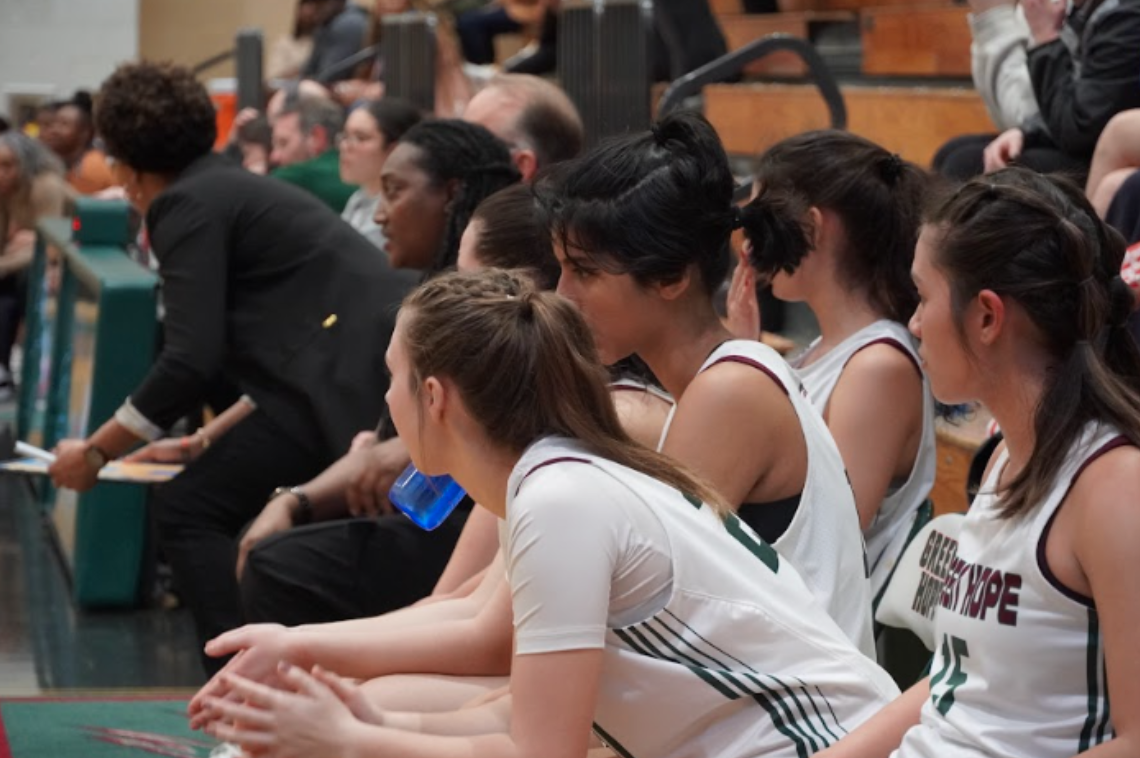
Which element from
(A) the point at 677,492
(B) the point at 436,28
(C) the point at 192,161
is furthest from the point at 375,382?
(B) the point at 436,28

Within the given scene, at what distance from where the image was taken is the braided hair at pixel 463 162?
12.8 feet

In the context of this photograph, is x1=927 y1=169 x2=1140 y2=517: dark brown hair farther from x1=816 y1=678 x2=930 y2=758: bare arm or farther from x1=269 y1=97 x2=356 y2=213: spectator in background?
x1=269 y1=97 x2=356 y2=213: spectator in background

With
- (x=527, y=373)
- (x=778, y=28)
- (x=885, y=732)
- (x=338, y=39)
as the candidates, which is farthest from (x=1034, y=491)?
(x=338, y=39)

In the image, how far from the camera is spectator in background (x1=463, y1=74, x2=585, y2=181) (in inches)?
175

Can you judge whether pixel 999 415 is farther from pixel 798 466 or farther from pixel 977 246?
pixel 798 466

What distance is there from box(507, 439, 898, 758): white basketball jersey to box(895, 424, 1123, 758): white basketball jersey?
180 millimetres

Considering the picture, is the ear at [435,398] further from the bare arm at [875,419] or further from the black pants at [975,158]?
the black pants at [975,158]

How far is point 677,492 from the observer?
2.00 meters

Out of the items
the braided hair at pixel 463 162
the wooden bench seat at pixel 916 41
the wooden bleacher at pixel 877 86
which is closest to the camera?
the braided hair at pixel 463 162

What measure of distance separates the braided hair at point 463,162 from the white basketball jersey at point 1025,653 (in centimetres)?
Result: 221

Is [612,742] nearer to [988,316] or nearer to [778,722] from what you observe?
[778,722]

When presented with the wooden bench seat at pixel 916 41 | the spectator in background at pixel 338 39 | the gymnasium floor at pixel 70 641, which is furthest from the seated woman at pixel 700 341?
the spectator in background at pixel 338 39

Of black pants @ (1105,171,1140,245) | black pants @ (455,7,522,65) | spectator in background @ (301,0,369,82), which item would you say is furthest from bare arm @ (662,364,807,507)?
spectator in background @ (301,0,369,82)

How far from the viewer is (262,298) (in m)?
4.42
